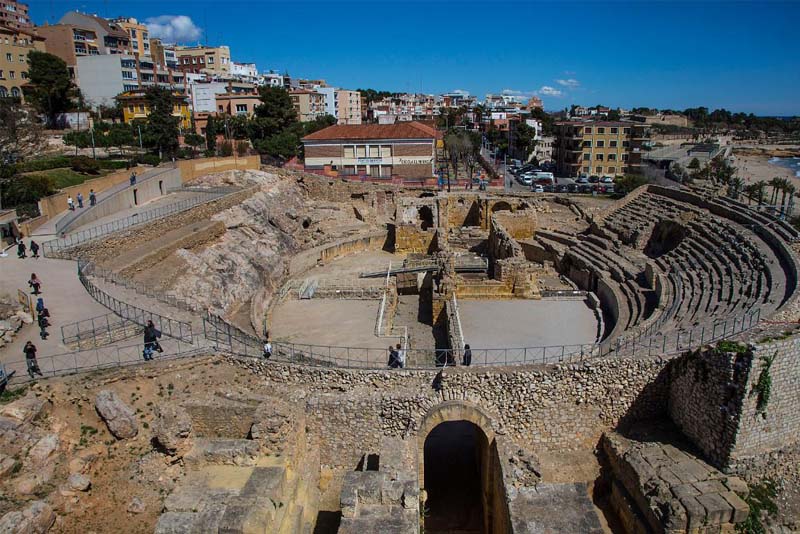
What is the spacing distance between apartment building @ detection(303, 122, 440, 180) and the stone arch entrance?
32.4m

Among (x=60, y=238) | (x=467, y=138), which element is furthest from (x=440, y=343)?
(x=467, y=138)

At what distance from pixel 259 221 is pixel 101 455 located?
22462 millimetres

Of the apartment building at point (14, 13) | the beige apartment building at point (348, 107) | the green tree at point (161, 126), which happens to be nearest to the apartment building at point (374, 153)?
the green tree at point (161, 126)

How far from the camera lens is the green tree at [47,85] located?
163ft

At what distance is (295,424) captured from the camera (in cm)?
1294

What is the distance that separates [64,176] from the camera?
32.0m

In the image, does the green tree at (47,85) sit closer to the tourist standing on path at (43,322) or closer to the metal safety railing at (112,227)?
the metal safety railing at (112,227)

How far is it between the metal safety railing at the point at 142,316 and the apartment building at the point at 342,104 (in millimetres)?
71304

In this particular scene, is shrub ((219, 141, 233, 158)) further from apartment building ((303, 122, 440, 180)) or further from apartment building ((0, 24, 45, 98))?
apartment building ((0, 24, 45, 98))

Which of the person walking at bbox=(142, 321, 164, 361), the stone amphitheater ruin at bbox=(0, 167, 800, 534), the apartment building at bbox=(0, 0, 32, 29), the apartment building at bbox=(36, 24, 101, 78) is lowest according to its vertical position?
the stone amphitheater ruin at bbox=(0, 167, 800, 534)

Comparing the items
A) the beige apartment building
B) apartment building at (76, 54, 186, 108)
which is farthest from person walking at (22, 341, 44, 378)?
the beige apartment building

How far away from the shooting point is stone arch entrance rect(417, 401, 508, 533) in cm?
1327

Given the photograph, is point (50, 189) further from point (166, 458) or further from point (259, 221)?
point (166, 458)

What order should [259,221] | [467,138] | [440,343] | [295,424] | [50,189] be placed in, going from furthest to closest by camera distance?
1. [467,138]
2. [259,221]
3. [50,189]
4. [440,343]
5. [295,424]
